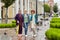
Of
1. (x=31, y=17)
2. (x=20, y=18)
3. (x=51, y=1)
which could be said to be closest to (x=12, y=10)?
(x=31, y=17)

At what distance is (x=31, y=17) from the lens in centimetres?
1688

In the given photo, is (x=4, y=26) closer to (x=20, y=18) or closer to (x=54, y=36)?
(x=20, y=18)

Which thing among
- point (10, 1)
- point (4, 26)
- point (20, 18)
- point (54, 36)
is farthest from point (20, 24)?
point (10, 1)

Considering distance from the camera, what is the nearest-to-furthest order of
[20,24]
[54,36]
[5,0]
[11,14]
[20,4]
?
[54,36] < [20,24] < [5,0] < [11,14] < [20,4]

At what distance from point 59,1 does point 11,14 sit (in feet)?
321

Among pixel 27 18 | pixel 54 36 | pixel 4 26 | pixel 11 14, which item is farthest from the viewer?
pixel 11 14

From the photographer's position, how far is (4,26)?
78.2ft

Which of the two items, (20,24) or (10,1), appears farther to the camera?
(10,1)

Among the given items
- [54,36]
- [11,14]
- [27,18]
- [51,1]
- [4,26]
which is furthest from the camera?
[51,1]

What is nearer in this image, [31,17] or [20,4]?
[31,17]

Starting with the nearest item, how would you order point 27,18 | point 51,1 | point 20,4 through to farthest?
1. point 27,18
2. point 20,4
3. point 51,1

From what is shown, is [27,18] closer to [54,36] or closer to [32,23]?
[32,23]

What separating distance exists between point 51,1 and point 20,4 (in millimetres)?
90365

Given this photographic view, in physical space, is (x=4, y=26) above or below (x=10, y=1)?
below
